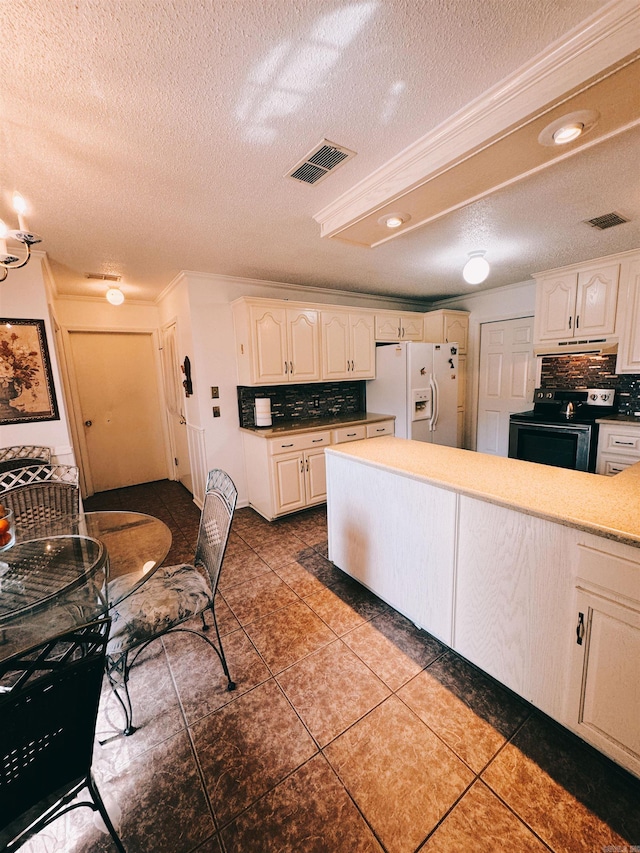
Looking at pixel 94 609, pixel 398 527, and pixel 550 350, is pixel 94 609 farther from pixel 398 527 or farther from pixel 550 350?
pixel 550 350

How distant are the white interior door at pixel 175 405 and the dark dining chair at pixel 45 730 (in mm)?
3321

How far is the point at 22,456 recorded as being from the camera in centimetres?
266

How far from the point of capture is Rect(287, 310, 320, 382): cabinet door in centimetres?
351

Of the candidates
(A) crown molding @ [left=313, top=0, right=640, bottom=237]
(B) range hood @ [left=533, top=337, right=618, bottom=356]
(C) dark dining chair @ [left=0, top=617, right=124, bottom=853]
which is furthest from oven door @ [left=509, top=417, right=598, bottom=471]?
(C) dark dining chair @ [left=0, top=617, right=124, bottom=853]

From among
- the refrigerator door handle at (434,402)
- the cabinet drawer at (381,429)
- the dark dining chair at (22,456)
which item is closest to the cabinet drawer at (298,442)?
the cabinet drawer at (381,429)

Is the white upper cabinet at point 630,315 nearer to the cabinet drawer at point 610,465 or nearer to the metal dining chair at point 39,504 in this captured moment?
the cabinet drawer at point 610,465

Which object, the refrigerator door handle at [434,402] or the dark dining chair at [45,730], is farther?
the refrigerator door handle at [434,402]

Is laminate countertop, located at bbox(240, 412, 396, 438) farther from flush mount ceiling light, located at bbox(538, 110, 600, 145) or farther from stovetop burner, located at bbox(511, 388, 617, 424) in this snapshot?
flush mount ceiling light, located at bbox(538, 110, 600, 145)

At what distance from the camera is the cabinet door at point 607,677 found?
109 cm

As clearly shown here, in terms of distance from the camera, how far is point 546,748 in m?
1.29

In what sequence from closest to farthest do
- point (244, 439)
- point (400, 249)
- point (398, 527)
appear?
point (398, 527) < point (400, 249) < point (244, 439)

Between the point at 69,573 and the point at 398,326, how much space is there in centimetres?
408

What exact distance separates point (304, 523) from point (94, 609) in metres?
2.14

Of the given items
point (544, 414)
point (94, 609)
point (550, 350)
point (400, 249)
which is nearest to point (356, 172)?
point (400, 249)
